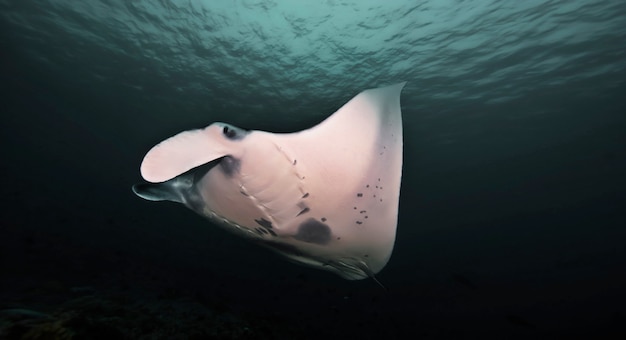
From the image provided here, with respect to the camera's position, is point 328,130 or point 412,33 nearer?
point 328,130

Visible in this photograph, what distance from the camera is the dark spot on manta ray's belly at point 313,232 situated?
2979 mm

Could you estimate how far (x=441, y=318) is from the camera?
1756 centimetres

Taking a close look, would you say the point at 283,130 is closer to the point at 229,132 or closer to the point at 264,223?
the point at 264,223

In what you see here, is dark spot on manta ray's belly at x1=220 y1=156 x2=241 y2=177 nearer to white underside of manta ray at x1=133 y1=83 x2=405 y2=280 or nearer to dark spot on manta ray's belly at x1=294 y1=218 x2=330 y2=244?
white underside of manta ray at x1=133 y1=83 x2=405 y2=280

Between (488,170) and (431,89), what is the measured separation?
13972 mm

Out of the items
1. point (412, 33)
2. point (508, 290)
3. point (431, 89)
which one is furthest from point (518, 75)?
point (508, 290)

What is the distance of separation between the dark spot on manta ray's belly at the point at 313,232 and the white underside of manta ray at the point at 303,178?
1cm

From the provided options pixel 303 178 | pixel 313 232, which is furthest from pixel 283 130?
pixel 303 178

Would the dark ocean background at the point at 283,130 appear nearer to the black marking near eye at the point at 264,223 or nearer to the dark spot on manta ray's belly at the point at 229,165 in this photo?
the black marking near eye at the point at 264,223

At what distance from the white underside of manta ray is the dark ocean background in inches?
57.6

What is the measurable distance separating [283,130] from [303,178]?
44.5 ft

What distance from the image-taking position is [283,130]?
15891mm

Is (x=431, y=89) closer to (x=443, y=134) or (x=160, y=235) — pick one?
(x=443, y=134)

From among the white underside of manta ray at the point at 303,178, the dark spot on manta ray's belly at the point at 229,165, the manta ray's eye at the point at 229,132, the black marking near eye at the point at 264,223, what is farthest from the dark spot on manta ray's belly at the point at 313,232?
the manta ray's eye at the point at 229,132
